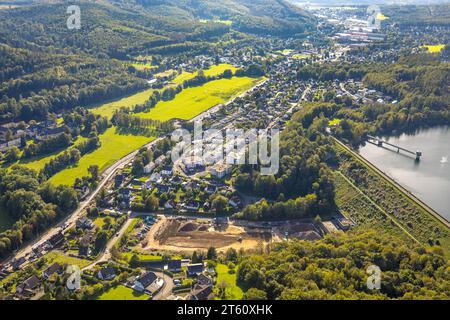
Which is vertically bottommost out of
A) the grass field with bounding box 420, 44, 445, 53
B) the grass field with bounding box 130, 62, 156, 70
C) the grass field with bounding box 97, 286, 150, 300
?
the grass field with bounding box 97, 286, 150, 300

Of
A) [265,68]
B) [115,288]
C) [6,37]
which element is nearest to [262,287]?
[115,288]

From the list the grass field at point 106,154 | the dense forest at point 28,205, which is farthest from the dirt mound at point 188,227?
the grass field at point 106,154

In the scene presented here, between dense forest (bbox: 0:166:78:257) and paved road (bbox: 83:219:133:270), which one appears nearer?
paved road (bbox: 83:219:133:270)

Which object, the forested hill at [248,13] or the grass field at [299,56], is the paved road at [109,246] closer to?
the grass field at [299,56]

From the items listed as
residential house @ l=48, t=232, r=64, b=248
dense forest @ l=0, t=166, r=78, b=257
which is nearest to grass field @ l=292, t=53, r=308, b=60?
dense forest @ l=0, t=166, r=78, b=257

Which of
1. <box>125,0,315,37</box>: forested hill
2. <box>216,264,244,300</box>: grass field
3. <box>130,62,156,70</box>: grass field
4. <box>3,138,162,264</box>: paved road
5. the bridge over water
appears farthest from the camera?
<box>125,0,315,37</box>: forested hill

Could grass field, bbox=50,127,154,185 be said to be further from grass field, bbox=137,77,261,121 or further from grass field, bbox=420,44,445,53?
grass field, bbox=420,44,445,53
